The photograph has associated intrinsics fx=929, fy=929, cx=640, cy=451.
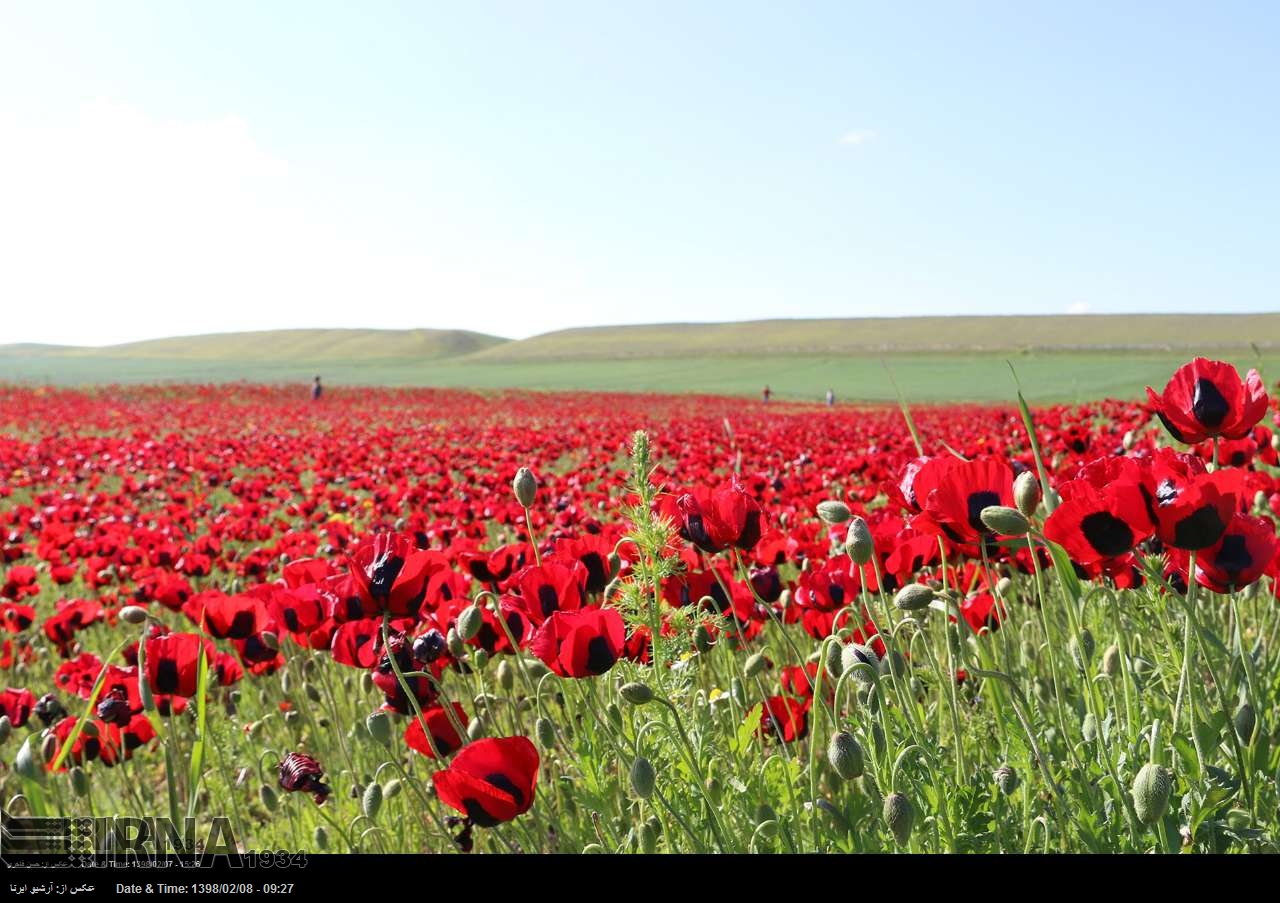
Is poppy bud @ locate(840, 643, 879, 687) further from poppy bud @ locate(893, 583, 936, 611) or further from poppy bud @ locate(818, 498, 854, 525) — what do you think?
poppy bud @ locate(818, 498, 854, 525)

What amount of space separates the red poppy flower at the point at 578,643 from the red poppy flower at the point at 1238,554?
2.88ft

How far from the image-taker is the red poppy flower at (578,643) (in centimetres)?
145

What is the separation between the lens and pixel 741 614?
235 centimetres

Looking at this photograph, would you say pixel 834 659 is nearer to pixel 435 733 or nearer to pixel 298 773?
pixel 435 733

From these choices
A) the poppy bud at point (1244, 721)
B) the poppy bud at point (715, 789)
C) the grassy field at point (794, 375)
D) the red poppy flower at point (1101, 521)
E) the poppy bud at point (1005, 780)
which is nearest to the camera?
the red poppy flower at point (1101, 521)

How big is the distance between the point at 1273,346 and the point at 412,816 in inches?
2999

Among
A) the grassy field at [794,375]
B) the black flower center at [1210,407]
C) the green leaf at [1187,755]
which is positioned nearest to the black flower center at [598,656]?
the green leaf at [1187,755]

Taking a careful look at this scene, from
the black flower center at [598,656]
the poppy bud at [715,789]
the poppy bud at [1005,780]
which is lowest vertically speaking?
the poppy bud at [715,789]

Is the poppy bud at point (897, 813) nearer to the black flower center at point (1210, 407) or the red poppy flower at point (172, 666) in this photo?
the black flower center at point (1210, 407)

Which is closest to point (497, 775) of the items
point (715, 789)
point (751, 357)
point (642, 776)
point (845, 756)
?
point (642, 776)

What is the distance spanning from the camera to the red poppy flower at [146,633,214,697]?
1.87 m

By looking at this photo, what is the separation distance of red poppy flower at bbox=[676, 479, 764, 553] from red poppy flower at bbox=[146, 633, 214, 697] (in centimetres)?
105

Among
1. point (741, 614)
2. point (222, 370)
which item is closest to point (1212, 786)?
point (741, 614)
